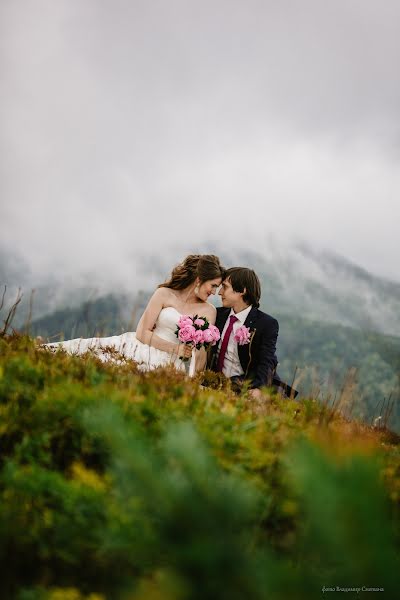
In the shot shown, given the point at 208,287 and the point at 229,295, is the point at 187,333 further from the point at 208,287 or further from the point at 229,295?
the point at 208,287

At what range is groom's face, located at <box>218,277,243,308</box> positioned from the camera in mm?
8930

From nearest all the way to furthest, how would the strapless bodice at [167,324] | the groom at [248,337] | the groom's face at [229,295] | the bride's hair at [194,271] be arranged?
1. the groom at [248,337]
2. the groom's face at [229,295]
3. the strapless bodice at [167,324]
4. the bride's hair at [194,271]

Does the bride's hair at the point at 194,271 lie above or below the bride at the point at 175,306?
above

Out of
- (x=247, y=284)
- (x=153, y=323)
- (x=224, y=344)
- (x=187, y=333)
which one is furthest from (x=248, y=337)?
(x=153, y=323)

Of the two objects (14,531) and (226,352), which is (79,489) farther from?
(226,352)

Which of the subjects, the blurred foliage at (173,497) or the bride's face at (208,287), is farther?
the bride's face at (208,287)

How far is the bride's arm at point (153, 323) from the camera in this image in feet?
30.2

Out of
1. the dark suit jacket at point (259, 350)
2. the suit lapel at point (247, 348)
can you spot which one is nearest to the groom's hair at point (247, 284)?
the dark suit jacket at point (259, 350)

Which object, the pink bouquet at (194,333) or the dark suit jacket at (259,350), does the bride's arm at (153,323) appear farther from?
the pink bouquet at (194,333)

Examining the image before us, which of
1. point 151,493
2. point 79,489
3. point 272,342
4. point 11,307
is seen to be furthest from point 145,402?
point 272,342

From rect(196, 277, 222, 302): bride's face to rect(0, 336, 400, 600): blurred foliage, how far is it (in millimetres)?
5823

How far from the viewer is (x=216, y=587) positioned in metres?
0.97

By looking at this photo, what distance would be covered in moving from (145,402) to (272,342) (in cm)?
573

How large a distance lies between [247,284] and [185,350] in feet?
6.84
